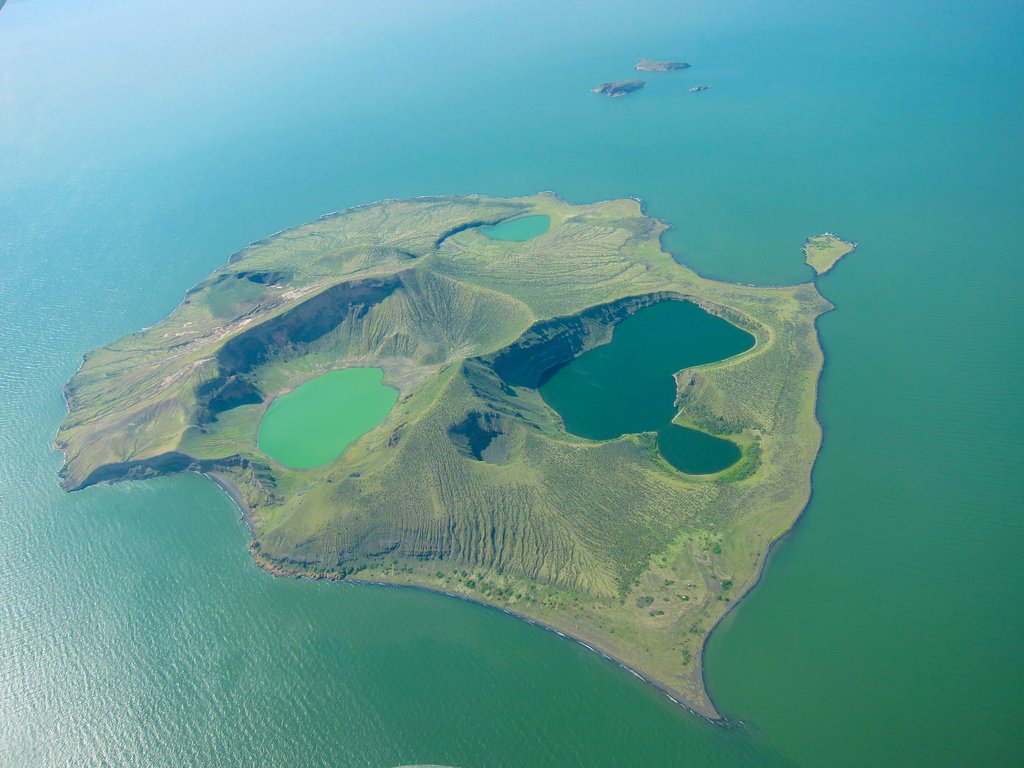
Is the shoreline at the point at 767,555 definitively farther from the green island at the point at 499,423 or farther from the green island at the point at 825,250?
the green island at the point at 825,250

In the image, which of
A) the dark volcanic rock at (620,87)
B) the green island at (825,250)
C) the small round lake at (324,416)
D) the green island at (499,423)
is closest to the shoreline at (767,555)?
the green island at (499,423)

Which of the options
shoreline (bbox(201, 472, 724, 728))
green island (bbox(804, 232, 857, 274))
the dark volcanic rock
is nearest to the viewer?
shoreline (bbox(201, 472, 724, 728))

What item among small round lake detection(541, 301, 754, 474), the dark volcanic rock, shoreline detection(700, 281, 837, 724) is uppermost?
the dark volcanic rock

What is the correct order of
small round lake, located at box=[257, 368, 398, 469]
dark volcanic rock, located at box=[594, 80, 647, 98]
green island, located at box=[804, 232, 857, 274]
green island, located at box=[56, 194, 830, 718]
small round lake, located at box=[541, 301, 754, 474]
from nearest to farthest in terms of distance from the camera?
green island, located at box=[56, 194, 830, 718], small round lake, located at box=[541, 301, 754, 474], small round lake, located at box=[257, 368, 398, 469], green island, located at box=[804, 232, 857, 274], dark volcanic rock, located at box=[594, 80, 647, 98]

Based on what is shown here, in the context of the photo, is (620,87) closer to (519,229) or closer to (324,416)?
(519,229)

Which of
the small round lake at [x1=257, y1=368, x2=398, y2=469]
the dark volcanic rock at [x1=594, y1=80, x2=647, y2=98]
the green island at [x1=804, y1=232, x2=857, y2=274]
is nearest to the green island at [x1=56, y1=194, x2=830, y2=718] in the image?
the small round lake at [x1=257, y1=368, x2=398, y2=469]

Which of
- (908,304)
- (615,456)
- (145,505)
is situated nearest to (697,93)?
(908,304)

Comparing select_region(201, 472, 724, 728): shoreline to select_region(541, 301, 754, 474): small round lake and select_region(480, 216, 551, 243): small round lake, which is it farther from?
select_region(480, 216, 551, 243): small round lake
